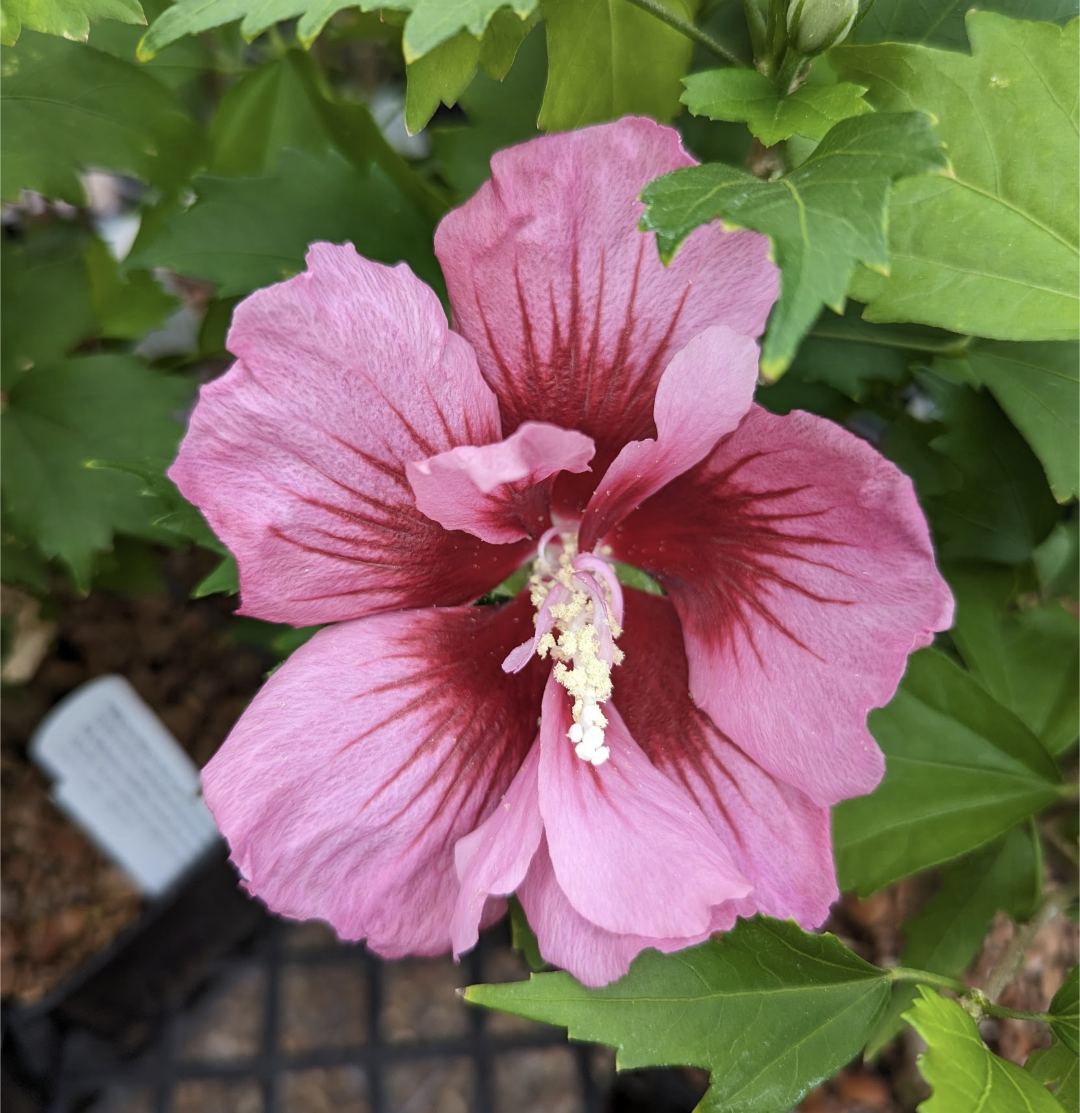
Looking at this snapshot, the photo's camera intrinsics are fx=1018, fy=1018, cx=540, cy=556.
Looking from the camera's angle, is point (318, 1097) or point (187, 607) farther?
point (187, 607)

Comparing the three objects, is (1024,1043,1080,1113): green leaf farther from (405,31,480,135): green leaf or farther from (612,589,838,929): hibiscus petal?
(405,31,480,135): green leaf

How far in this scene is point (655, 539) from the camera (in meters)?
0.64

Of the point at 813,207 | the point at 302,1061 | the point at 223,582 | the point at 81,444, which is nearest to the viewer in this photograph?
the point at 813,207

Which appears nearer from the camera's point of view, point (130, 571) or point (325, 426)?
point (325, 426)

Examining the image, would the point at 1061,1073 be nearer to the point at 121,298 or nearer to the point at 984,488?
the point at 984,488

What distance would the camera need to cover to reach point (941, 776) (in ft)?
2.53

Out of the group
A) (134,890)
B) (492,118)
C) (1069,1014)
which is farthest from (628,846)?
(134,890)

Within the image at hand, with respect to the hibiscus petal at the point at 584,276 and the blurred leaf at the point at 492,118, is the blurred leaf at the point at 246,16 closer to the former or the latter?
the hibiscus petal at the point at 584,276

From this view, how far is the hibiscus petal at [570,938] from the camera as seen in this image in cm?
56

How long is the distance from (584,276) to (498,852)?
0.31m

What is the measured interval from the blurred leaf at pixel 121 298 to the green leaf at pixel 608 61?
585 millimetres

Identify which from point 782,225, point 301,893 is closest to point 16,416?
point 301,893

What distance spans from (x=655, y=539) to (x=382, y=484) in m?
0.18

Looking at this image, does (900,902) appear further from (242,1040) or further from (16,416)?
(16,416)
